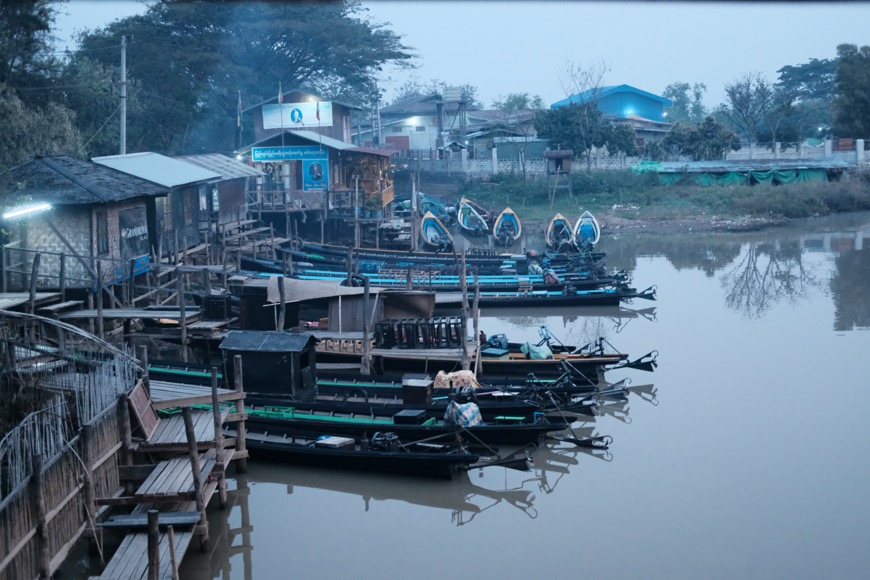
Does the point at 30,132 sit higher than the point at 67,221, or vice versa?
the point at 30,132

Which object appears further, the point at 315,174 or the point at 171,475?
the point at 315,174

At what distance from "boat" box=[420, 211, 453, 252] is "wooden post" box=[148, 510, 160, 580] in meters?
20.8

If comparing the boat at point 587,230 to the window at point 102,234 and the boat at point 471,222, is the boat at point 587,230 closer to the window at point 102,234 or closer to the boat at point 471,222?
the boat at point 471,222

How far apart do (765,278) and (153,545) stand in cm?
2232

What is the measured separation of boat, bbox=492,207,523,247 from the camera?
30.2 meters

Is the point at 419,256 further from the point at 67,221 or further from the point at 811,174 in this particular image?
the point at 811,174

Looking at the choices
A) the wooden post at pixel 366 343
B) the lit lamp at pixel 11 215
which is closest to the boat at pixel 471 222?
the wooden post at pixel 366 343

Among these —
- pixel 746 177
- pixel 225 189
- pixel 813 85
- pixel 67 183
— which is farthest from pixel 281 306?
pixel 813 85

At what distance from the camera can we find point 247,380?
12.1 metres

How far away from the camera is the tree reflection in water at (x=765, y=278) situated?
22266mm

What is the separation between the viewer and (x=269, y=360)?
11.9 metres

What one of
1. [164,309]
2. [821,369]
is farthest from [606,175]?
[164,309]

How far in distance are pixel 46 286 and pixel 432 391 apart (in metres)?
6.91

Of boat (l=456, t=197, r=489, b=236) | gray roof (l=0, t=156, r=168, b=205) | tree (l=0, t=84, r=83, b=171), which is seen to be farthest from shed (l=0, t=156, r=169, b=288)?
boat (l=456, t=197, r=489, b=236)
